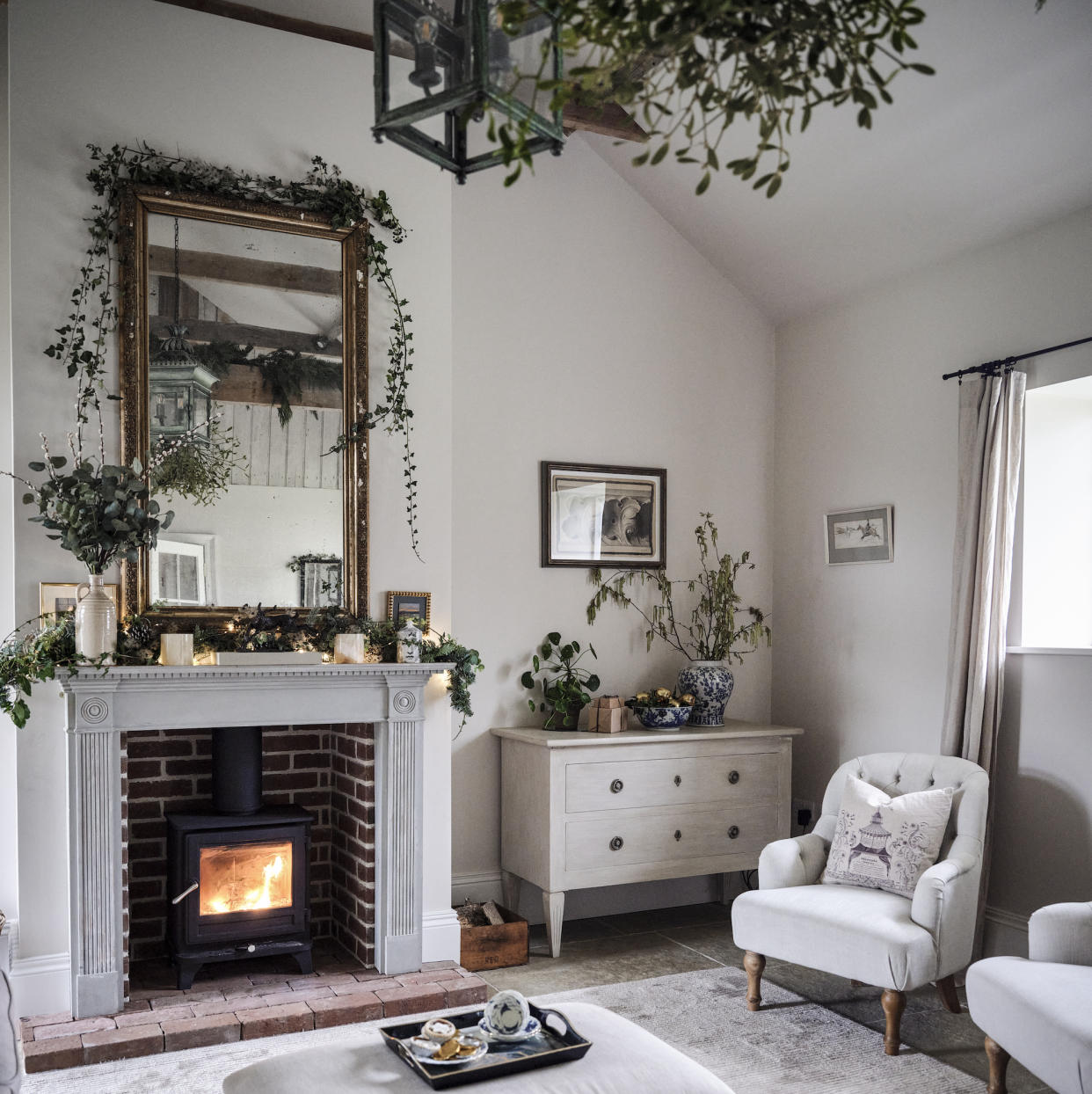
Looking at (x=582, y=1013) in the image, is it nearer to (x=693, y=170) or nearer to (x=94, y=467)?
(x=94, y=467)

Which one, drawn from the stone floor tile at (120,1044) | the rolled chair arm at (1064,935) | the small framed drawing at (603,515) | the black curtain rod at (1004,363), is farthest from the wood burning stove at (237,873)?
the black curtain rod at (1004,363)

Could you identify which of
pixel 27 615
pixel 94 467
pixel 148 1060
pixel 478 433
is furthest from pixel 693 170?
pixel 148 1060

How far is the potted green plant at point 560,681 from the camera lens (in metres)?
4.60

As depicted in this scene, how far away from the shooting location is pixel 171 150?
362cm

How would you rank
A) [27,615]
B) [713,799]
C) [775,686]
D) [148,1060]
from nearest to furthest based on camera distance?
[148,1060]
[27,615]
[713,799]
[775,686]

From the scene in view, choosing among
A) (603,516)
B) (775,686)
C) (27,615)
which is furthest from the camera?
(775,686)

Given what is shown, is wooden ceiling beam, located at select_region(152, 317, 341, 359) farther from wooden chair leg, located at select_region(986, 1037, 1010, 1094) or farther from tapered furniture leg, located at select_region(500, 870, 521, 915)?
wooden chair leg, located at select_region(986, 1037, 1010, 1094)

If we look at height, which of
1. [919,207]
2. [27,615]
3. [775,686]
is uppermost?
[919,207]

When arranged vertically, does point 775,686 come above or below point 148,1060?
above

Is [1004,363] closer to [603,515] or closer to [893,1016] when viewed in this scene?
[603,515]

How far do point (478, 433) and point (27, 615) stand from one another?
78.5 inches

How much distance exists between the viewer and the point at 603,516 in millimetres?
4855

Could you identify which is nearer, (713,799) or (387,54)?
(387,54)

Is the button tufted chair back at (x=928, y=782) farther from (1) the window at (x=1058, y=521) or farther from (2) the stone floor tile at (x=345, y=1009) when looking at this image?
(2) the stone floor tile at (x=345, y=1009)
